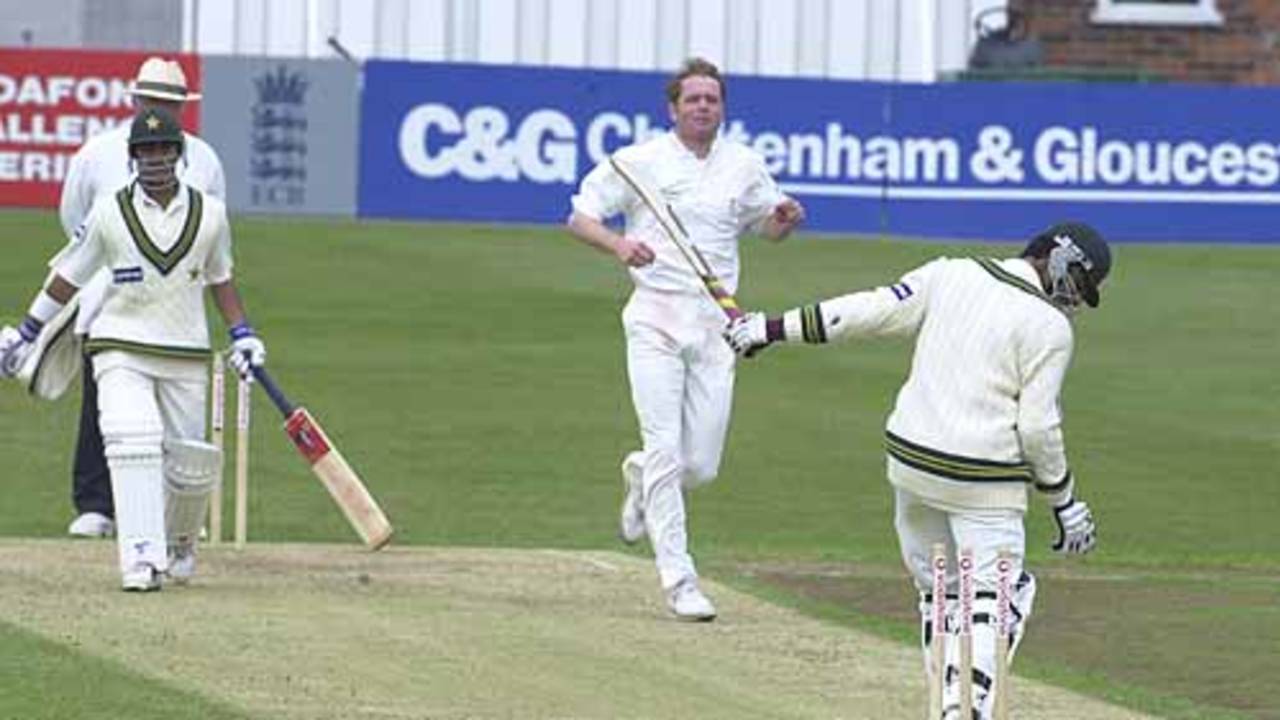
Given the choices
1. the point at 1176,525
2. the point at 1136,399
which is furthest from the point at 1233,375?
the point at 1176,525

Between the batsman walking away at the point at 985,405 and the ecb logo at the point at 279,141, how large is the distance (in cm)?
2411

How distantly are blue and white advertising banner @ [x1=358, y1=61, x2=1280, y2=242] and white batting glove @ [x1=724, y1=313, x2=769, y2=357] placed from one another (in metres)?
23.8

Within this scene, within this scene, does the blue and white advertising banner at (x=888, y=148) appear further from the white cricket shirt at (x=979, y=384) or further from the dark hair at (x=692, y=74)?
the white cricket shirt at (x=979, y=384)

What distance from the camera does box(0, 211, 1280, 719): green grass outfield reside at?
14523mm

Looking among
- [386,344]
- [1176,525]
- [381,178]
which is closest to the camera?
[1176,525]

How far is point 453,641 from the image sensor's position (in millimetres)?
12938

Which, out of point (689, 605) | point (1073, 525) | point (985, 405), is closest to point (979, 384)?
point (985, 405)

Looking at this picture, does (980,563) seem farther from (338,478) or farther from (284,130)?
(284,130)

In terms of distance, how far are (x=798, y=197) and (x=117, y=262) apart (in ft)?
73.5

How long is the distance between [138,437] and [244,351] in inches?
30.5

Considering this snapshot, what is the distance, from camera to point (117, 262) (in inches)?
551

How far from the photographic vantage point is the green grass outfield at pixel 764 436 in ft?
47.6

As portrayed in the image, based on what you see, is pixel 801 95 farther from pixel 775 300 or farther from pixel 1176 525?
pixel 1176 525

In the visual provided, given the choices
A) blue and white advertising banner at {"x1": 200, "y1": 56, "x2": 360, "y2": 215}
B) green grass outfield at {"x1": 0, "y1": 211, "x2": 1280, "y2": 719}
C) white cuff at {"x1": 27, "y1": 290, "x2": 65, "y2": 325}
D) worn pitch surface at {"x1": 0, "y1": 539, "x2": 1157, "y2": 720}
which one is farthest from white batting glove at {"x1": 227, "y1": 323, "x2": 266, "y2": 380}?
blue and white advertising banner at {"x1": 200, "y1": 56, "x2": 360, "y2": 215}
